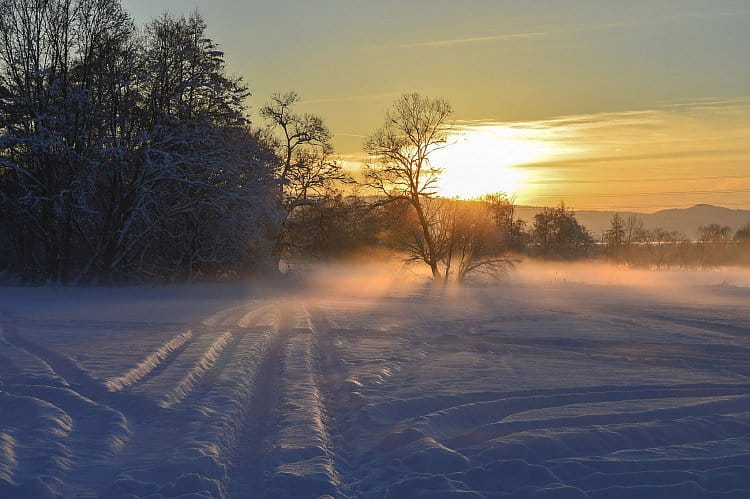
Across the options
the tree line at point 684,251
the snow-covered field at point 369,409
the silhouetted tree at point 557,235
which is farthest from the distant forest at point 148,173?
the tree line at point 684,251

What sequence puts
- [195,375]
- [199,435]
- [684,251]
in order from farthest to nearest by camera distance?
[684,251], [195,375], [199,435]

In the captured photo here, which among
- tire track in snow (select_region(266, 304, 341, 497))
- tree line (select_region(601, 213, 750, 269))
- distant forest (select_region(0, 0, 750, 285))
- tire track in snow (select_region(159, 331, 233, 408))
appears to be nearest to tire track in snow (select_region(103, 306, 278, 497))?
tire track in snow (select_region(159, 331, 233, 408))

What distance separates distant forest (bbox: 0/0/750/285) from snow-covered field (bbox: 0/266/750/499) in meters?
14.7

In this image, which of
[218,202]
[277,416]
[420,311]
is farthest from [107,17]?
[277,416]

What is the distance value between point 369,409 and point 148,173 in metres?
25.9

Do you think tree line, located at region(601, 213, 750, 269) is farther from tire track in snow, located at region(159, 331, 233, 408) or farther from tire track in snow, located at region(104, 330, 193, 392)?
tire track in snow, located at region(159, 331, 233, 408)

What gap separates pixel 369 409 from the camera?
938cm

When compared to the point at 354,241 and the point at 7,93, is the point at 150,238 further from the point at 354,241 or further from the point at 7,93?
the point at 354,241

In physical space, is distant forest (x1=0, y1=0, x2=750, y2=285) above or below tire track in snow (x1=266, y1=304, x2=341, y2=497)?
above

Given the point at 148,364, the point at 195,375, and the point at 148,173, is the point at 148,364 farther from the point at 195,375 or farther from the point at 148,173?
the point at 148,173

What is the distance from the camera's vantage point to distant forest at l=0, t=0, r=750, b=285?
31.9 meters

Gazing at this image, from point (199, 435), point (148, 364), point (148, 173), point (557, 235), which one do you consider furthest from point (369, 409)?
point (557, 235)

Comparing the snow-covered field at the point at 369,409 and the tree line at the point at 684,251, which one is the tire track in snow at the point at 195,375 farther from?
the tree line at the point at 684,251

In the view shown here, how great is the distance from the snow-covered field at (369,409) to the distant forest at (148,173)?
14696 millimetres
